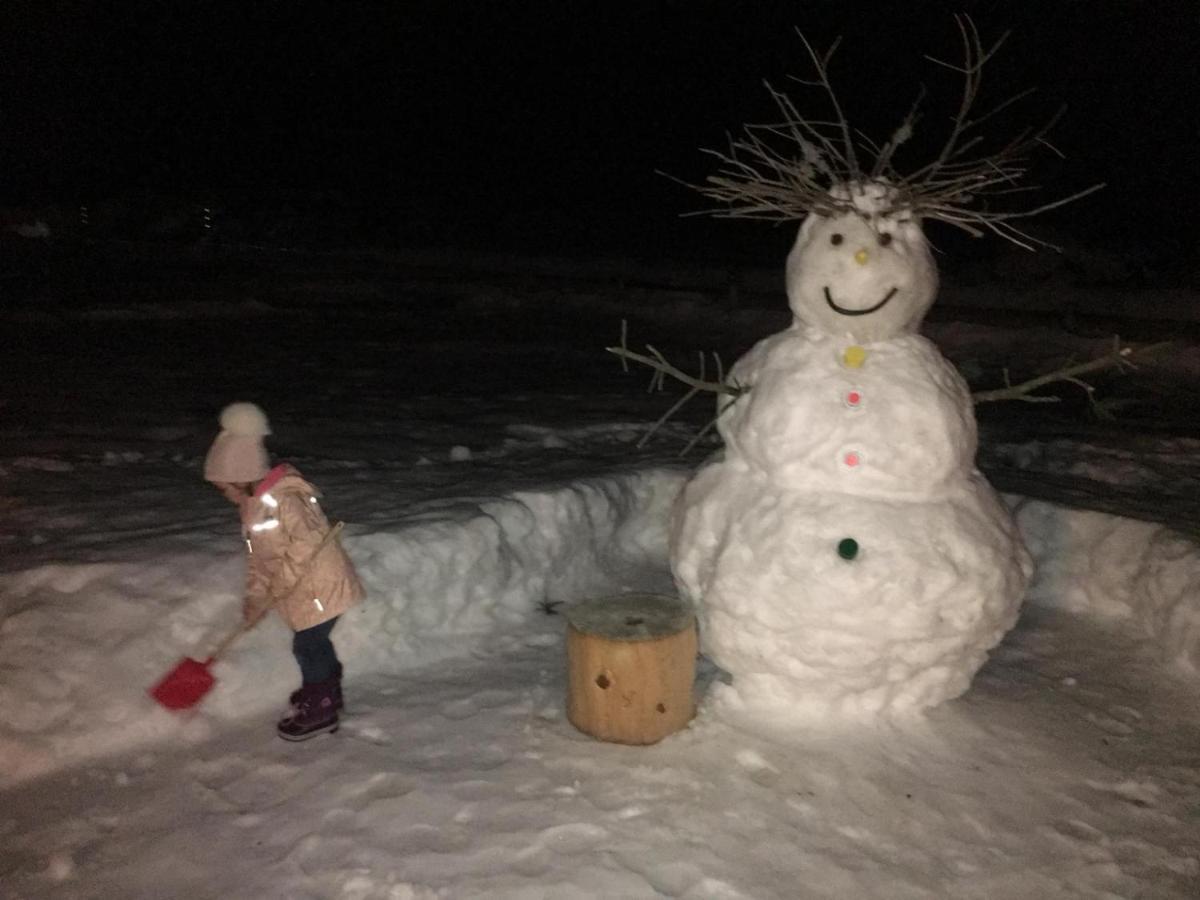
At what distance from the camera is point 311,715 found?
4.00m

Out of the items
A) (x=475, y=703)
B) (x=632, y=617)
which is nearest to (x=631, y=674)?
(x=632, y=617)

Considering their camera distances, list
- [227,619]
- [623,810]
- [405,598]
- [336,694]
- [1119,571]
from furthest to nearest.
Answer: [1119,571], [405,598], [227,619], [336,694], [623,810]

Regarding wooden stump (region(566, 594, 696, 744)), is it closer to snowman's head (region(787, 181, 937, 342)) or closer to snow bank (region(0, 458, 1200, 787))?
snow bank (region(0, 458, 1200, 787))

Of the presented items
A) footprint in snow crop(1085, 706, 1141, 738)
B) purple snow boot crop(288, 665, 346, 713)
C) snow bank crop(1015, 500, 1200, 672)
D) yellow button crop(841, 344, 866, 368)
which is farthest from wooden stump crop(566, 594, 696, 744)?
snow bank crop(1015, 500, 1200, 672)

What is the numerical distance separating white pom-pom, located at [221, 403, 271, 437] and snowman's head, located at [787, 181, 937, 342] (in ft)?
7.43

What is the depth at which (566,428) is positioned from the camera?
25.4 ft

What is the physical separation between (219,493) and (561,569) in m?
2.11

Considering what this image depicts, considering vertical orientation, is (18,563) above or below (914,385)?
below

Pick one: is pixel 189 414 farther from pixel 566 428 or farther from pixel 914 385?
pixel 914 385

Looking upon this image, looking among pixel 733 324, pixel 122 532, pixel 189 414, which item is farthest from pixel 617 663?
pixel 733 324

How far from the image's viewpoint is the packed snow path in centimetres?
318

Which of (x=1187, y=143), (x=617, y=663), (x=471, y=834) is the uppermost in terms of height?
(x=1187, y=143)

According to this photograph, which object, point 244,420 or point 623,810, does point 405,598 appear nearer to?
point 244,420

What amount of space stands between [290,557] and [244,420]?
59 cm
